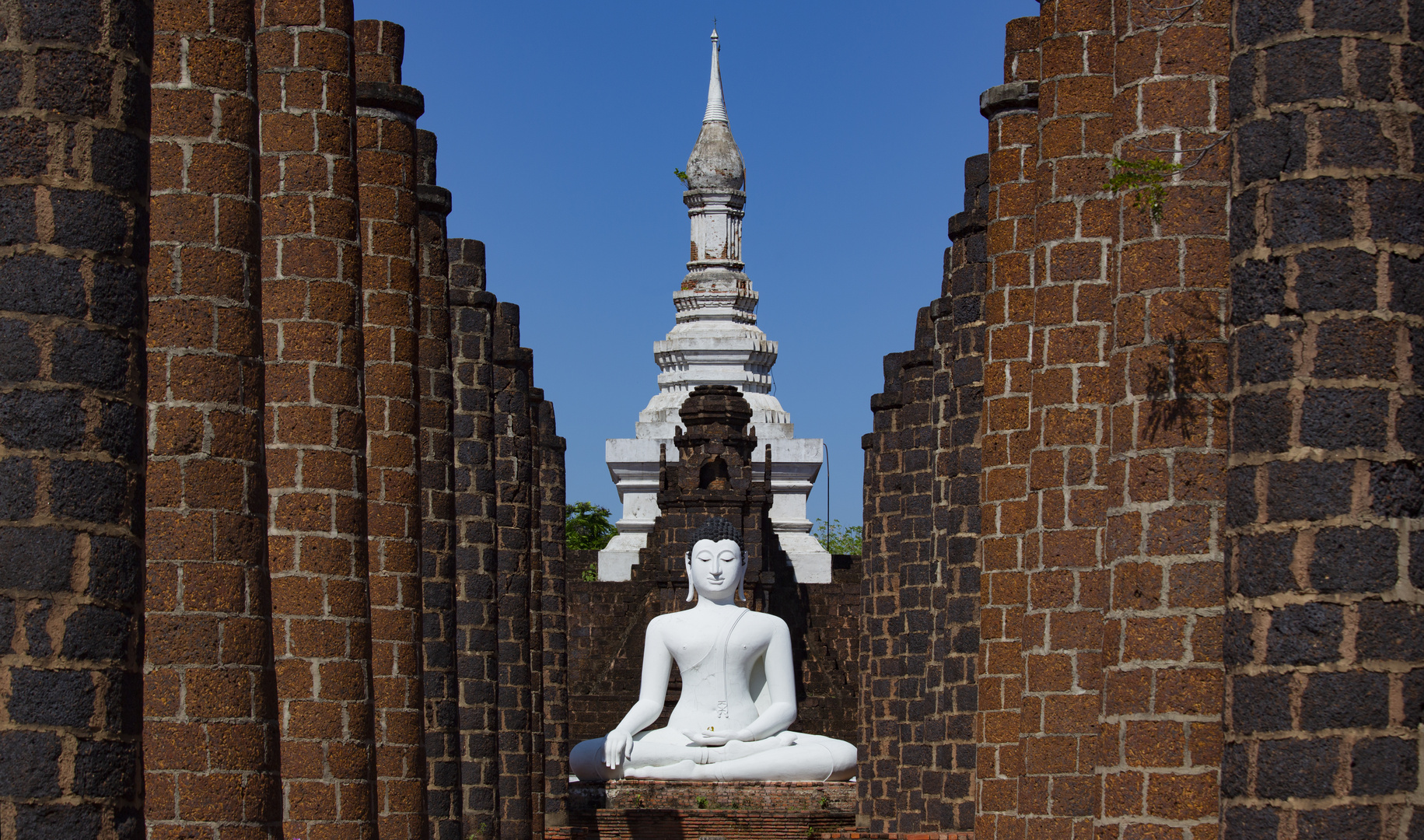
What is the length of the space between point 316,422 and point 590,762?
11.9 m

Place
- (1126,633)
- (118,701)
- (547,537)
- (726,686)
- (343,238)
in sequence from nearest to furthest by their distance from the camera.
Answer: (118,701) → (1126,633) → (343,238) → (726,686) → (547,537)

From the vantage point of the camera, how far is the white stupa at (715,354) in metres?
47.3

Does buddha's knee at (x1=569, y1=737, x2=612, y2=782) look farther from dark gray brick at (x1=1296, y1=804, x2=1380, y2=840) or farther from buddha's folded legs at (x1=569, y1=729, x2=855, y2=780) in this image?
dark gray brick at (x1=1296, y1=804, x2=1380, y2=840)

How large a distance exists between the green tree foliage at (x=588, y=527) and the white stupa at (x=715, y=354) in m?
9.28

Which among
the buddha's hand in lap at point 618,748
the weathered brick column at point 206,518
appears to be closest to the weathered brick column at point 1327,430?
the weathered brick column at point 206,518

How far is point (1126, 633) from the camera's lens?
1062 cm

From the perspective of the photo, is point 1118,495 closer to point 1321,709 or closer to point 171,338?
point 1321,709

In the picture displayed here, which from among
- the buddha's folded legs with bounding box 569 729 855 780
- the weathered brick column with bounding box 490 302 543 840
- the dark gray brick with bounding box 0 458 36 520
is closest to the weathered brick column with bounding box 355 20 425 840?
the weathered brick column with bounding box 490 302 543 840

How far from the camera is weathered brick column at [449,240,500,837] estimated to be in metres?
20.6

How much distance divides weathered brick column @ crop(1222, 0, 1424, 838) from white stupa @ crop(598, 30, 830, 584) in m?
38.1

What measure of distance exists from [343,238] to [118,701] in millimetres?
6487

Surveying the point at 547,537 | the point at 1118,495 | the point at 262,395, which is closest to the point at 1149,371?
the point at 1118,495

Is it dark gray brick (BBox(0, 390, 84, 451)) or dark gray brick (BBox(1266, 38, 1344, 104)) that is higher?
dark gray brick (BBox(1266, 38, 1344, 104))

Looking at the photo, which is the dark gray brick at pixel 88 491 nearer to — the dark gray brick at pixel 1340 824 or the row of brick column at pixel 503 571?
the dark gray brick at pixel 1340 824
